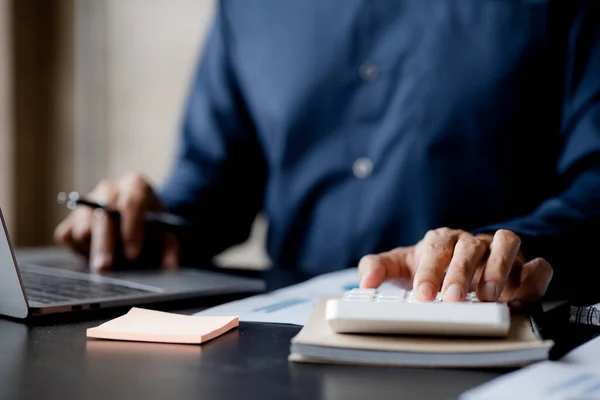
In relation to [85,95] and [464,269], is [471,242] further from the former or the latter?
[85,95]

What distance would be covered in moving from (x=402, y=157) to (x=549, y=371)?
2.53 feet

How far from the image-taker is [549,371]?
449mm

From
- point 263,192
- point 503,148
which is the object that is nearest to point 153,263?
point 263,192

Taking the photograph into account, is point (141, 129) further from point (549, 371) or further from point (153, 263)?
point (549, 371)

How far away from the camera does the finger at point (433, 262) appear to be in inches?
22.0

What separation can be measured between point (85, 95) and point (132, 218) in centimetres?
157

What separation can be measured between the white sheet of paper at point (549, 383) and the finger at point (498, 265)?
93 millimetres

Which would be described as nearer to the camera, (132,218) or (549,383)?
(549,383)

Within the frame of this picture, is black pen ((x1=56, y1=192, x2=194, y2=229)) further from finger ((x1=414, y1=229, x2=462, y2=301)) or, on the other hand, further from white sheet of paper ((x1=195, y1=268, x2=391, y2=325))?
finger ((x1=414, y1=229, x2=462, y2=301))

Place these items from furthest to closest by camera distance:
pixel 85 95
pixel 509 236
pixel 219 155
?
pixel 85 95 → pixel 219 155 → pixel 509 236

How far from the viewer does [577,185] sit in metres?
0.96

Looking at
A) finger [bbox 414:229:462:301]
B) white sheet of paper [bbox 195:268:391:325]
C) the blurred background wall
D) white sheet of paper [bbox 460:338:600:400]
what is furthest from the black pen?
the blurred background wall

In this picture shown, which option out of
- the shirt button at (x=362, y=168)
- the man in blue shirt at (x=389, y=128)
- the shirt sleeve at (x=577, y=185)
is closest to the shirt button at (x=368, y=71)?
the man in blue shirt at (x=389, y=128)

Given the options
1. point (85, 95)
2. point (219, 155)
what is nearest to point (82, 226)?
point (219, 155)
